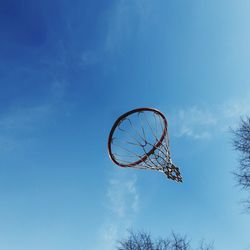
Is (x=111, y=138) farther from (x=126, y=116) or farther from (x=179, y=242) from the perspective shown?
(x=179, y=242)

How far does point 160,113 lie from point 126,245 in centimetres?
1077

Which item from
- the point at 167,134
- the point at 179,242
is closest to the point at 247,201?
the point at 167,134

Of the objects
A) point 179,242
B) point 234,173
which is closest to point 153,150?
point 234,173

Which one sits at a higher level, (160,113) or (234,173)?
(160,113)

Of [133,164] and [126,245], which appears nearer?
[133,164]

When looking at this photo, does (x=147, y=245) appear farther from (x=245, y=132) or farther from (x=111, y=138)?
(x=111, y=138)

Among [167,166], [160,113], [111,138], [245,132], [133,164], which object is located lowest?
[167,166]

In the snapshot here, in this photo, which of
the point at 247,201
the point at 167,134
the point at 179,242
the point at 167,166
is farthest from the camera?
the point at 179,242

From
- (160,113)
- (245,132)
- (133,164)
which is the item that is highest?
(245,132)

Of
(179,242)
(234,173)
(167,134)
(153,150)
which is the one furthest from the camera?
(179,242)

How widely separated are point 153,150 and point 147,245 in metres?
10.0

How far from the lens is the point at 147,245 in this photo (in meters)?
15.2

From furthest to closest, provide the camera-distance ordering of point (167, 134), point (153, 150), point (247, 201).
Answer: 1. point (247, 201)
2. point (167, 134)
3. point (153, 150)

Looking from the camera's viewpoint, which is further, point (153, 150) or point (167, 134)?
point (167, 134)
